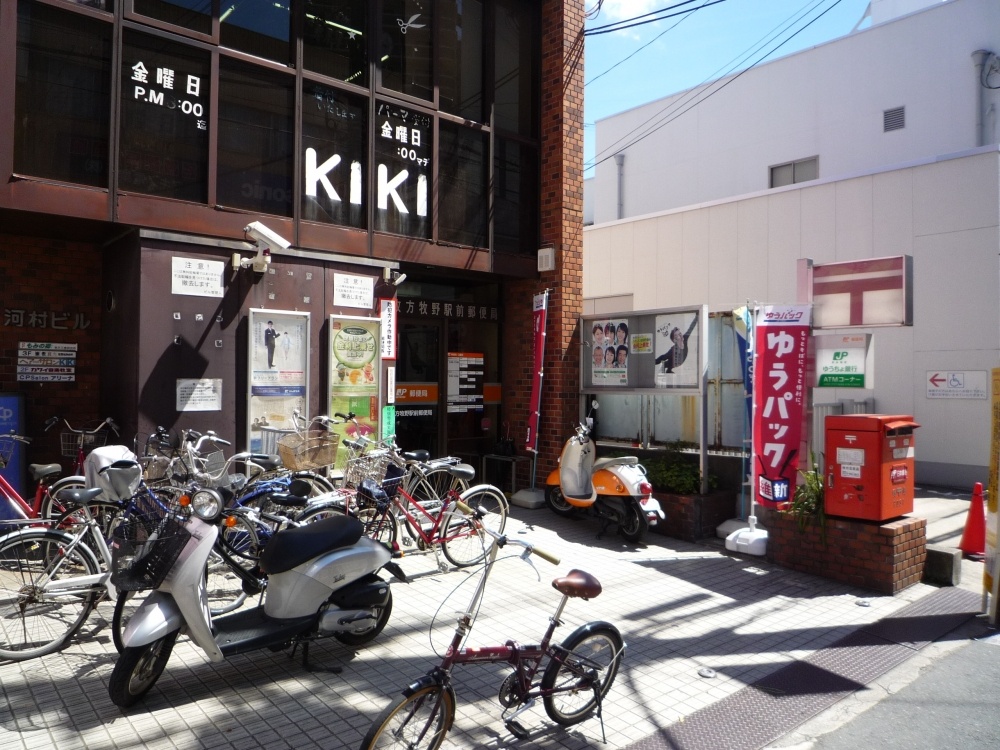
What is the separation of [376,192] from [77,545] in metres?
5.54

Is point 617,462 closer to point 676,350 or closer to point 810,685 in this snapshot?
point 676,350

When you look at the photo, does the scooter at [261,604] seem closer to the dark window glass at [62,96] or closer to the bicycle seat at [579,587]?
the bicycle seat at [579,587]

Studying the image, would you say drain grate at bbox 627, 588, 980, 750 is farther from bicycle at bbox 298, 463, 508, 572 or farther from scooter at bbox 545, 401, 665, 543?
scooter at bbox 545, 401, 665, 543

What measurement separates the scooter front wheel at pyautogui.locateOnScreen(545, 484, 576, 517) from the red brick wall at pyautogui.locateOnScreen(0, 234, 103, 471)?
17.8ft

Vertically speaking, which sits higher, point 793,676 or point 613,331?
point 613,331

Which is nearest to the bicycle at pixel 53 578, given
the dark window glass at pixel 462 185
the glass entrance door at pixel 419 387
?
the glass entrance door at pixel 419 387

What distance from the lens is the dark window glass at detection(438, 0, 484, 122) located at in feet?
31.9

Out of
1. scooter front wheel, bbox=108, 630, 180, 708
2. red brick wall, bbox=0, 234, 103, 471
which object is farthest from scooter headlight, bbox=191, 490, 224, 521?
red brick wall, bbox=0, 234, 103, 471

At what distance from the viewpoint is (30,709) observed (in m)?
4.01

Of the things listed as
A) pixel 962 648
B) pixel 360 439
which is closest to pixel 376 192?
pixel 360 439

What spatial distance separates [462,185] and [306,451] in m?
4.64

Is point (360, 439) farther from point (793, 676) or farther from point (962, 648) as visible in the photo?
point (962, 648)

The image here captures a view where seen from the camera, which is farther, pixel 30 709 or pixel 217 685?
pixel 217 685

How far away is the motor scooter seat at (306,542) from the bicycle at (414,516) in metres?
1.40
